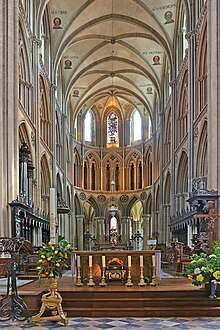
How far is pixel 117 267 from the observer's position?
550 inches

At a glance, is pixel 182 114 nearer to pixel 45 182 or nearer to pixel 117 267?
pixel 45 182

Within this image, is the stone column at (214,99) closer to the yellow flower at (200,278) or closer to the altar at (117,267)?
the altar at (117,267)

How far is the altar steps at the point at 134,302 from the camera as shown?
10898 mm

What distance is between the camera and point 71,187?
46031mm

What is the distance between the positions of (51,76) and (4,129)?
1570 cm

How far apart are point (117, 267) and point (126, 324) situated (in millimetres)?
4059

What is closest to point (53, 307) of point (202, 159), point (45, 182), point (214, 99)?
point (214, 99)

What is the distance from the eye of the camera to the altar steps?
10.9m

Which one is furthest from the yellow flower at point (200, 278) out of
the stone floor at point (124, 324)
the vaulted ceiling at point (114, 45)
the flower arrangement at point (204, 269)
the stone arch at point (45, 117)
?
the vaulted ceiling at point (114, 45)

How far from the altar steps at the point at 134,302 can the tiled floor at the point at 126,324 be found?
0.39 m

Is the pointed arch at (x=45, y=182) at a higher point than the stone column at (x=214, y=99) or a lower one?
lower

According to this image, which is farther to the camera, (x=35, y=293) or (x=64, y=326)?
(x=35, y=293)

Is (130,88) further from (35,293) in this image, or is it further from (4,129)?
(35,293)

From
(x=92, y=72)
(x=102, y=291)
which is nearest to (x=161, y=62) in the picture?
(x=92, y=72)
